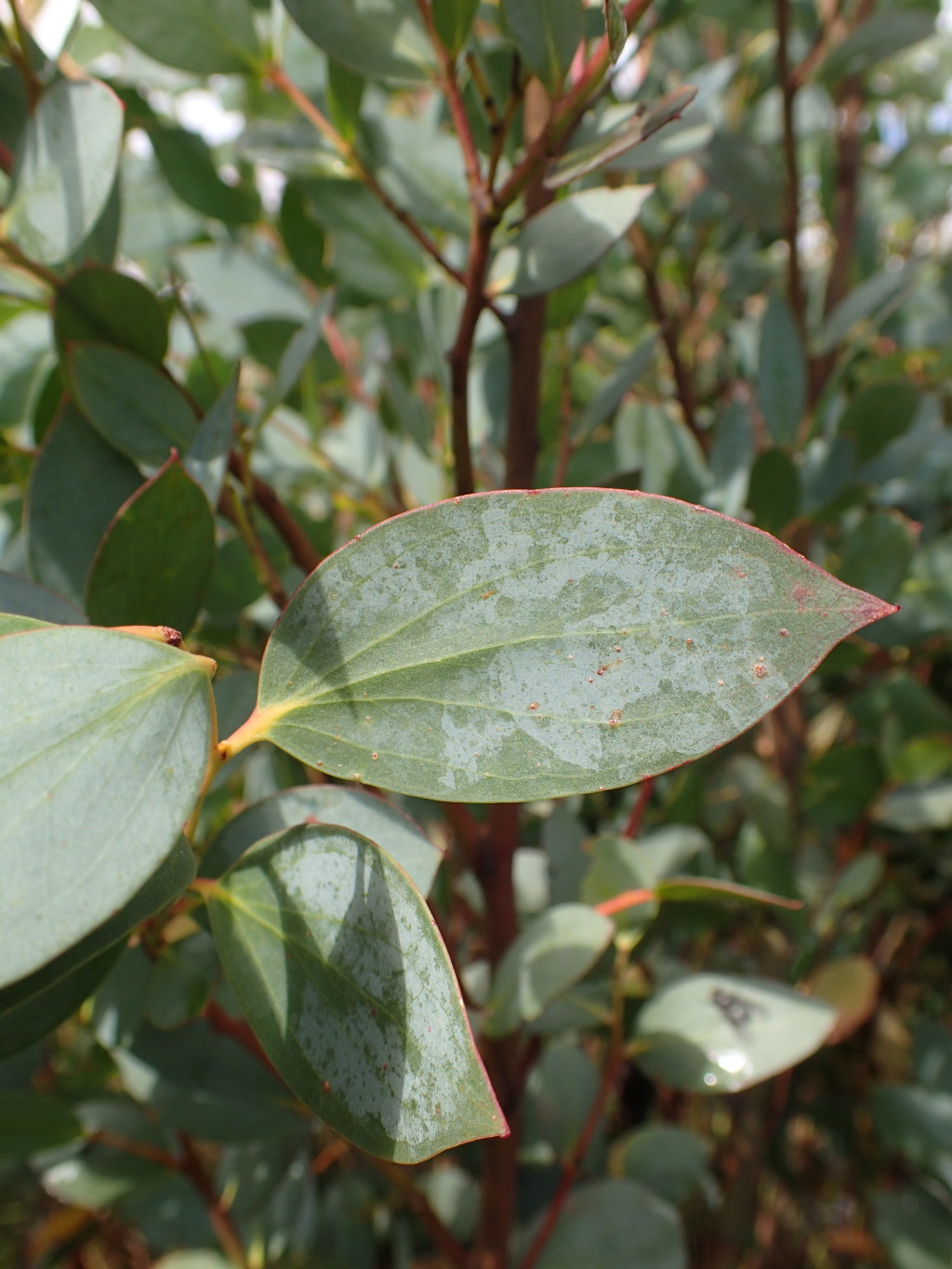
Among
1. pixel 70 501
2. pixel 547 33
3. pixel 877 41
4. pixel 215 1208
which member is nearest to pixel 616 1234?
pixel 215 1208

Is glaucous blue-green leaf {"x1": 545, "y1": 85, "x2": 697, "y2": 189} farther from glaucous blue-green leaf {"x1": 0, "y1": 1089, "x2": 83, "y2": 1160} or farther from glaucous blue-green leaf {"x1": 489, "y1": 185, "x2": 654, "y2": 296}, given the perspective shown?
glaucous blue-green leaf {"x1": 0, "y1": 1089, "x2": 83, "y2": 1160}

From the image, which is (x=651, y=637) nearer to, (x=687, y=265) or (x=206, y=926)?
(x=206, y=926)

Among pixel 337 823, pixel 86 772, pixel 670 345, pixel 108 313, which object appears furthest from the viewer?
pixel 670 345

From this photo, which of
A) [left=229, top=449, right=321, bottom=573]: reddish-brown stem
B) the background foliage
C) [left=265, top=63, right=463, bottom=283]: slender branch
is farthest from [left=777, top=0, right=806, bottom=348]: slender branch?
Result: [left=229, top=449, right=321, bottom=573]: reddish-brown stem

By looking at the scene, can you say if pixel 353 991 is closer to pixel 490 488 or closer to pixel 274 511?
pixel 274 511

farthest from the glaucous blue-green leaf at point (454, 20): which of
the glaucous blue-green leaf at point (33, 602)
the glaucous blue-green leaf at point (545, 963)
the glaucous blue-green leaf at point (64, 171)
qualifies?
the glaucous blue-green leaf at point (545, 963)

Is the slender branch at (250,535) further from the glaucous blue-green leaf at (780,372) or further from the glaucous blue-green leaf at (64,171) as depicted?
the glaucous blue-green leaf at (780,372)
